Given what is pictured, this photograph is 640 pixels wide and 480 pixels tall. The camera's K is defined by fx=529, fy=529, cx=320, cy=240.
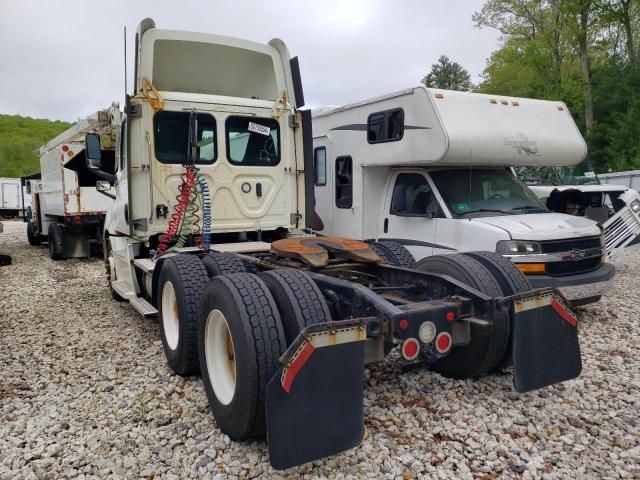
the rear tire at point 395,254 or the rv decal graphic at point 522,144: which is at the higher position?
the rv decal graphic at point 522,144

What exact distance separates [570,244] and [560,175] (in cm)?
329

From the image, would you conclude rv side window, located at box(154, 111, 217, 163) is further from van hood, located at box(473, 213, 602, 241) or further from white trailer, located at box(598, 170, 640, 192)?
white trailer, located at box(598, 170, 640, 192)

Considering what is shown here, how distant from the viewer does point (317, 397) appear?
283 centimetres

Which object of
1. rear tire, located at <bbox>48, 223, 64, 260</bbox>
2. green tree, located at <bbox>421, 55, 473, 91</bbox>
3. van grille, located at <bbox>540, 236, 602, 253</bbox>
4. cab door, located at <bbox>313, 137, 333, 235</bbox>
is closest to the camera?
van grille, located at <bbox>540, 236, 602, 253</bbox>

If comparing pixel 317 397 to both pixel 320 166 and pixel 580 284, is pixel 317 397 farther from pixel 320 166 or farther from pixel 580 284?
pixel 320 166

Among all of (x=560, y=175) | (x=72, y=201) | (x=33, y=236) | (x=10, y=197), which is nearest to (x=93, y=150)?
(x=72, y=201)

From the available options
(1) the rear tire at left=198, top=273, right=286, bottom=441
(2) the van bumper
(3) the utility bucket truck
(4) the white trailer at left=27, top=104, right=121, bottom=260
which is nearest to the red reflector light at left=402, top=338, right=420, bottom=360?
(3) the utility bucket truck

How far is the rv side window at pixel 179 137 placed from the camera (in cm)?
594

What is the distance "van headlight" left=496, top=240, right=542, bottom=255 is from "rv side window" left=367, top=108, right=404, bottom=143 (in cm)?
198

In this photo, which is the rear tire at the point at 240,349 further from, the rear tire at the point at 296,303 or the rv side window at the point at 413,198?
the rv side window at the point at 413,198

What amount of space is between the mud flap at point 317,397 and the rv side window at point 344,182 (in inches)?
199

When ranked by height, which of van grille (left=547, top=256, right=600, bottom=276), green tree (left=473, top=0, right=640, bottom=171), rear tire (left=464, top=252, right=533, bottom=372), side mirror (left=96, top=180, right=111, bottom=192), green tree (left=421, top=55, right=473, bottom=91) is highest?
green tree (left=421, top=55, right=473, bottom=91)

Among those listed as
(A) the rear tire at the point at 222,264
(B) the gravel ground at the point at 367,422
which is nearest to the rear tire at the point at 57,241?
(B) the gravel ground at the point at 367,422

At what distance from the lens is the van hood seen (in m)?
5.83
